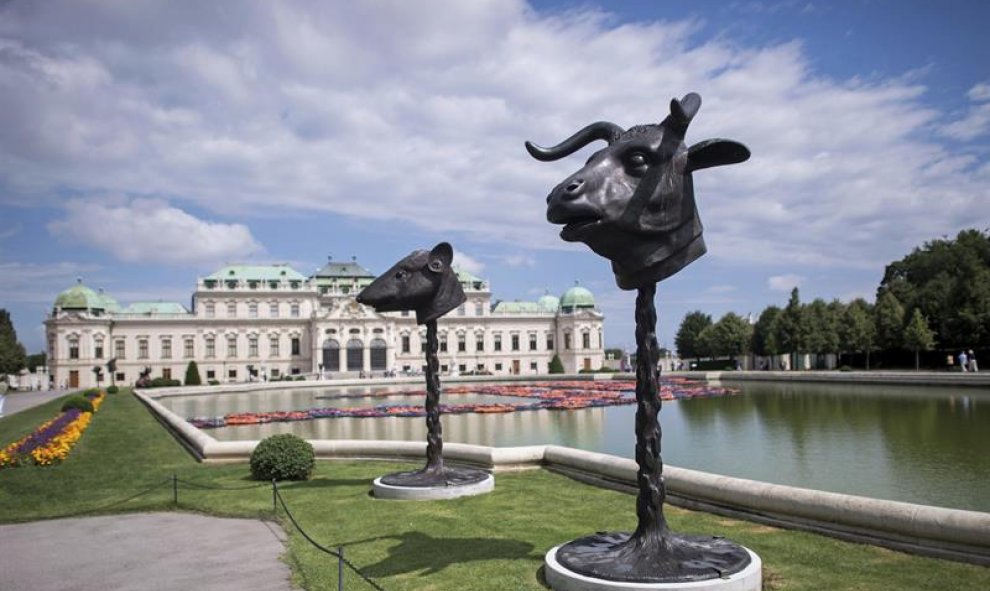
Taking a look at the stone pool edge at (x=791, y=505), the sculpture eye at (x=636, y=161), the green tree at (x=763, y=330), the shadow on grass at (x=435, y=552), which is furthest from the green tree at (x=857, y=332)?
the sculpture eye at (x=636, y=161)

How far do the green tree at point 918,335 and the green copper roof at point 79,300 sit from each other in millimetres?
76676

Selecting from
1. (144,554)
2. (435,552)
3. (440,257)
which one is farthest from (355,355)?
(435,552)

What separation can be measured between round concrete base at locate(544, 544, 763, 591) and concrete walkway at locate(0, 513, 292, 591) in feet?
8.32

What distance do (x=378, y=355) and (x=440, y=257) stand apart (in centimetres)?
7410

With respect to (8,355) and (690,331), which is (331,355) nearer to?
(8,355)

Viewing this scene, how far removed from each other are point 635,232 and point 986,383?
32.9 metres

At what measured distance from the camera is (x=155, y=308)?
275ft

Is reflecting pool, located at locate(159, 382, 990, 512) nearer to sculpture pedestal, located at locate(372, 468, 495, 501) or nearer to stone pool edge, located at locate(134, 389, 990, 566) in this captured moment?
stone pool edge, located at locate(134, 389, 990, 566)

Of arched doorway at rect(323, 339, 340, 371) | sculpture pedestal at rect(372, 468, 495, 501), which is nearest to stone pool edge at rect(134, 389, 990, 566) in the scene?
sculpture pedestal at rect(372, 468, 495, 501)

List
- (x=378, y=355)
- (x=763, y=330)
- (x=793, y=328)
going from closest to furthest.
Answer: (x=793, y=328), (x=763, y=330), (x=378, y=355)

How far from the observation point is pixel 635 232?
598 centimetres

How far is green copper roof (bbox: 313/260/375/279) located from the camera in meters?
92.6

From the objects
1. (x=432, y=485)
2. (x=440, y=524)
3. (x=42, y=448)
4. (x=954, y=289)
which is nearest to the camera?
(x=440, y=524)

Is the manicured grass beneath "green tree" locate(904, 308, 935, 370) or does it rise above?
beneath
